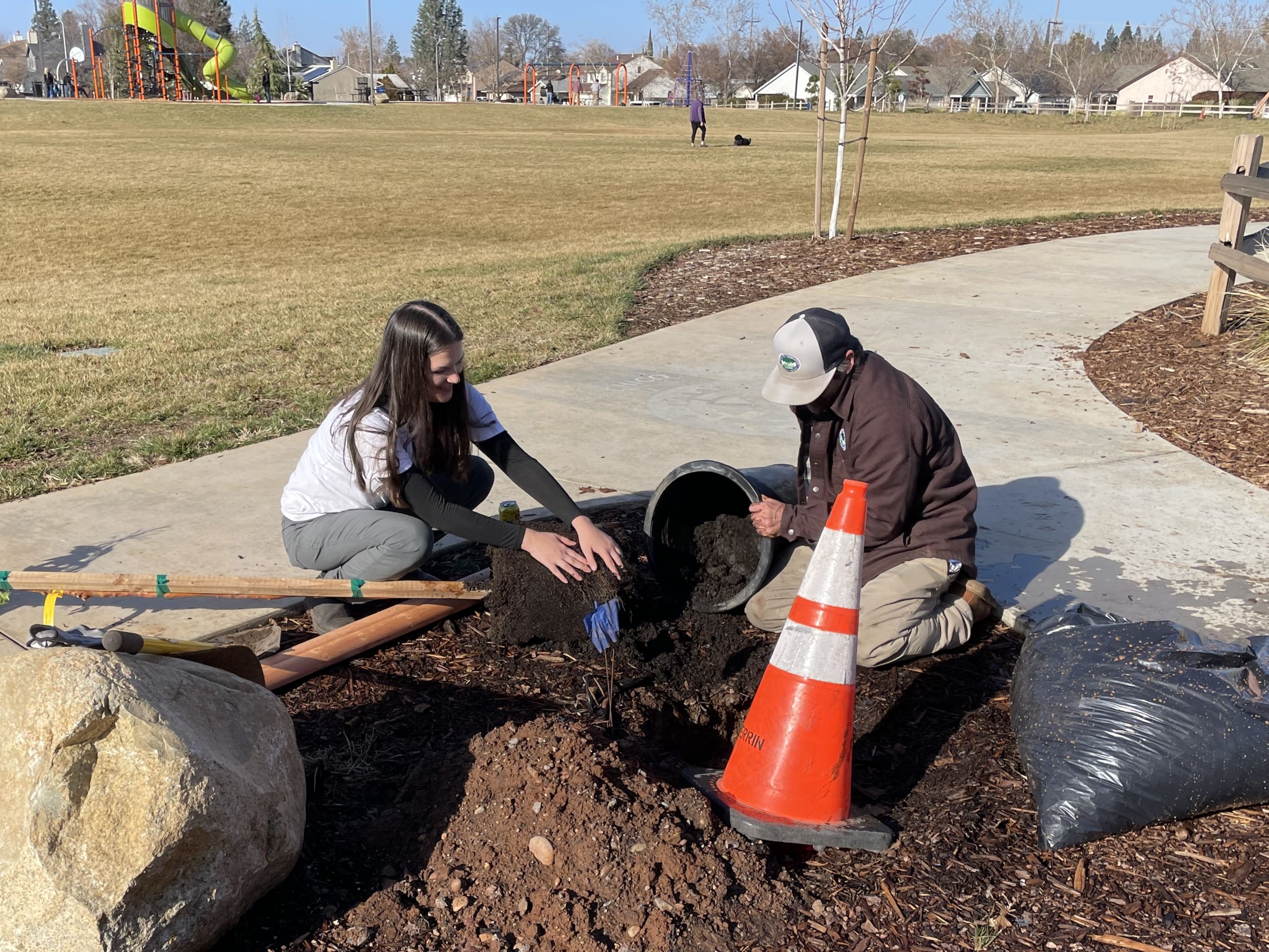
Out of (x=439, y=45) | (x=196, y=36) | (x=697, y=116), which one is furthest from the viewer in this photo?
(x=439, y=45)

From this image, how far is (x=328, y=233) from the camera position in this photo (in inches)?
690

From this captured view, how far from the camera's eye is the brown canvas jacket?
3.58m

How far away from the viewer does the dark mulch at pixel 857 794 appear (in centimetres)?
249

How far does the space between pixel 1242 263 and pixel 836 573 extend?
19.2ft

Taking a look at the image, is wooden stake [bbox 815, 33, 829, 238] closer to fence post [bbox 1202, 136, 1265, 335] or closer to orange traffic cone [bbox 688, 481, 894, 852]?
fence post [bbox 1202, 136, 1265, 335]

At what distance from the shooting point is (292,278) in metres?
12.6

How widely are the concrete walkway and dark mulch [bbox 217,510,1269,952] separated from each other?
68 centimetres

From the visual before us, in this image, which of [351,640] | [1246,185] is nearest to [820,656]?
[351,640]

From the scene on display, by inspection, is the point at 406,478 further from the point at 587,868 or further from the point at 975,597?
the point at 975,597

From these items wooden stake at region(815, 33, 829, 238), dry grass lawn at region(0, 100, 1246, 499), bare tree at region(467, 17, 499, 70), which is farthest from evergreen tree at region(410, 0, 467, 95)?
wooden stake at region(815, 33, 829, 238)

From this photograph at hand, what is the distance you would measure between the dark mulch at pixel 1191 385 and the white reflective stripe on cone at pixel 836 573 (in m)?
3.34

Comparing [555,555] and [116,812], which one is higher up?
[116,812]

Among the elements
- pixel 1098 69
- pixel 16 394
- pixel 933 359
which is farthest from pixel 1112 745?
pixel 1098 69

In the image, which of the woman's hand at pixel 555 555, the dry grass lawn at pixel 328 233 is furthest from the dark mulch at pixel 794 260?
the woman's hand at pixel 555 555
